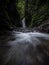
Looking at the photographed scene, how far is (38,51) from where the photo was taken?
4984 millimetres

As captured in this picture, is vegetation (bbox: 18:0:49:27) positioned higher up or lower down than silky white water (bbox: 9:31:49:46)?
higher up

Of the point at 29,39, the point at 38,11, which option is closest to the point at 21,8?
the point at 38,11

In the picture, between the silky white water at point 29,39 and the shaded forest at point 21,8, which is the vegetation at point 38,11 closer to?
the shaded forest at point 21,8

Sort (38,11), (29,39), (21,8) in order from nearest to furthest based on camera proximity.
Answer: (29,39)
(38,11)
(21,8)

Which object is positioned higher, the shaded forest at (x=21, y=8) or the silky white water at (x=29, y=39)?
the shaded forest at (x=21, y=8)

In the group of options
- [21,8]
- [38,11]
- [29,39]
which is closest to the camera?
[29,39]

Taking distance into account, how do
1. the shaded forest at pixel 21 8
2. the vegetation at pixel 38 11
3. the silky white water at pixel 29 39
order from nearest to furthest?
the silky white water at pixel 29 39
the shaded forest at pixel 21 8
the vegetation at pixel 38 11

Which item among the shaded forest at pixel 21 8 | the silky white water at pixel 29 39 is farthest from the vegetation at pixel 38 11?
the silky white water at pixel 29 39

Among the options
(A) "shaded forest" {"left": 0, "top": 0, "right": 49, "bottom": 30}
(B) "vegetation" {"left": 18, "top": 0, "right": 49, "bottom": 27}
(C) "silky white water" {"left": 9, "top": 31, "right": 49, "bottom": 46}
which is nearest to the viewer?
(C) "silky white water" {"left": 9, "top": 31, "right": 49, "bottom": 46}

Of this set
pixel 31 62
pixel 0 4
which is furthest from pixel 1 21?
pixel 31 62

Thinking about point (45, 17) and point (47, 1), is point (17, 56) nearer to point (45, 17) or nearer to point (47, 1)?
point (45, 17)

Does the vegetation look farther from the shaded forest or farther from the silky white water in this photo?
the silky white water

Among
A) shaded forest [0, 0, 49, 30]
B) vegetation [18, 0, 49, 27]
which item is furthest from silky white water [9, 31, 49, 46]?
vegetation [18, 0, 49, 27]

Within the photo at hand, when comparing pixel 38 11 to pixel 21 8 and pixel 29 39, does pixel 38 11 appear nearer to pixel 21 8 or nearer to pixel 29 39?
pixel 29 39
